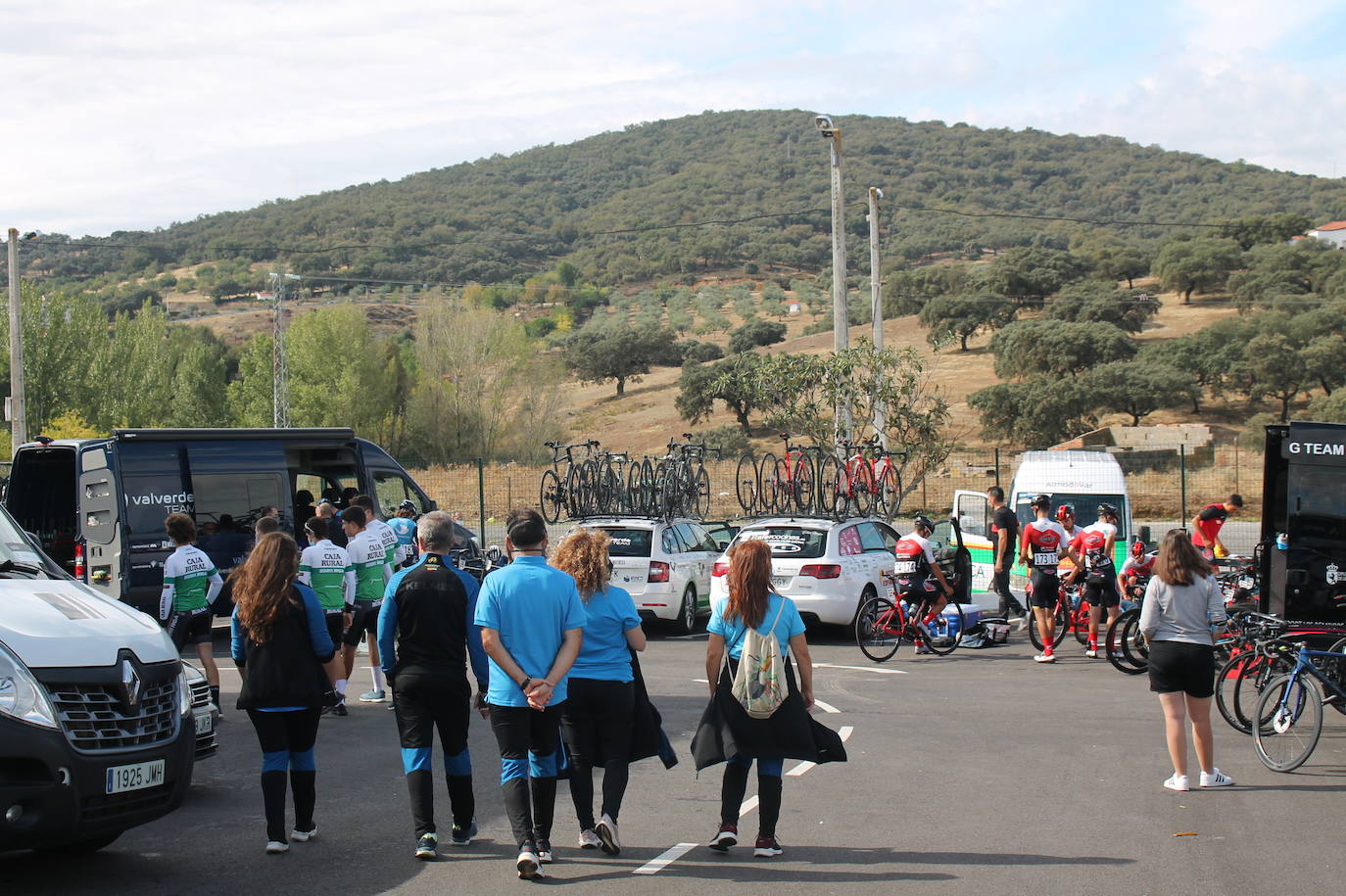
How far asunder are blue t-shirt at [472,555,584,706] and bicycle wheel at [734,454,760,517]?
1560cm

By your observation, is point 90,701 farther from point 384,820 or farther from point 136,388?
point 136,388

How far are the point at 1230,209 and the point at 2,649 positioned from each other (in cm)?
15364

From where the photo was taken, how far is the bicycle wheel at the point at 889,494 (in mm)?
21781

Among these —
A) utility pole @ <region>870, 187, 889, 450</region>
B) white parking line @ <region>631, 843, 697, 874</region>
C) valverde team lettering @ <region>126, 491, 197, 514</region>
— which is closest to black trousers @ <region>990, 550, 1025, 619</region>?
utility pole @ <region>870, 187, 889, 450</region>

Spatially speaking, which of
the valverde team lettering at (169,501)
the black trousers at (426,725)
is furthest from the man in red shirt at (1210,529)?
the valverde team lettering at (169,501)

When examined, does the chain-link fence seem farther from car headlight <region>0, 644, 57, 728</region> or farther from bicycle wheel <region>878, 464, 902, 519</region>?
car headlight <region>0, 644, 57, 728</region>

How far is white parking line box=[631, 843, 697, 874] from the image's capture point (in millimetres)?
6512

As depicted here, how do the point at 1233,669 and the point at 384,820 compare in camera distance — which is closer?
the point at 384,820

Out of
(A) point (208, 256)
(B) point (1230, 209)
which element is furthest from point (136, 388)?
(B) point (1230, 209)

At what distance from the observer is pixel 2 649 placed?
5.63 meters

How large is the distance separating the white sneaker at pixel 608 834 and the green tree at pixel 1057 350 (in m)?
56.3

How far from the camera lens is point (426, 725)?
263 inches

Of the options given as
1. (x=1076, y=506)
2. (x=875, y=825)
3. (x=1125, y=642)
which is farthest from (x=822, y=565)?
(x=875, y=825)

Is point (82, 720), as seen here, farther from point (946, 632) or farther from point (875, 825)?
point (946, 632)
